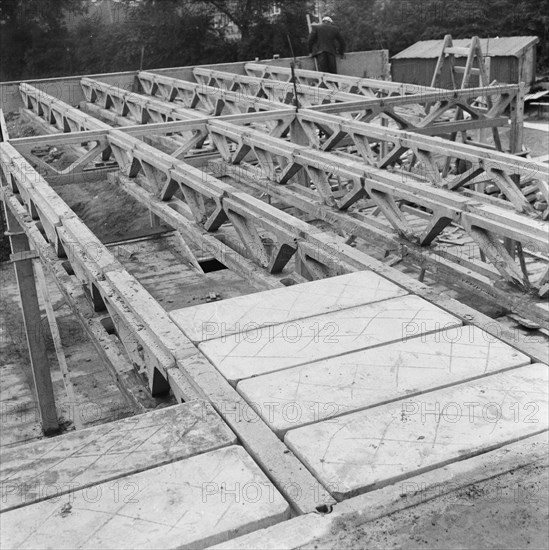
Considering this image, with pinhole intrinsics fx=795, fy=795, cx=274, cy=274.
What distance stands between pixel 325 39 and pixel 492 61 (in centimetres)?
385

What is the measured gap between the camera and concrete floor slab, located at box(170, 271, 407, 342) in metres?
3.67

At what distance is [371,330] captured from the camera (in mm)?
3564

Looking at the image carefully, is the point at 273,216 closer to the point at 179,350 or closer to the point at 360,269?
the point at 360,269

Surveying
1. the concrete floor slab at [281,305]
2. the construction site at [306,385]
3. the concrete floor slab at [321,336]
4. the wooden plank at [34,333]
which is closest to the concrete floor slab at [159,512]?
the construction site at [306,385]

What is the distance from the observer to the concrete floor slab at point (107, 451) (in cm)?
256

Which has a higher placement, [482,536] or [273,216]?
[273,216]

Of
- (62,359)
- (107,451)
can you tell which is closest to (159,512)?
(107,451)

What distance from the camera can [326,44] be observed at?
1608cm

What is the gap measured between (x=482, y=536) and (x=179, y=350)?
154cm

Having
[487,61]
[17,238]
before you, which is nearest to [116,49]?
[487,61]

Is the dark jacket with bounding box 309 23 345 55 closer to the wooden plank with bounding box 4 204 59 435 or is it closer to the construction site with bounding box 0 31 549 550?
the construction site with bounding box 0 31 549 550

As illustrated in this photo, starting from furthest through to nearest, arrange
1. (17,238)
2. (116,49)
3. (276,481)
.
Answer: (116,49) < (17,238) < (276,481)

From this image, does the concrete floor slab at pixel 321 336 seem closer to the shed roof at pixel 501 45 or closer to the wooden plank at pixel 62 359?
the wooden plank at pixel 62 359

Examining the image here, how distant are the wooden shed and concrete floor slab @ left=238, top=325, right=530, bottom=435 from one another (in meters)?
13.6
